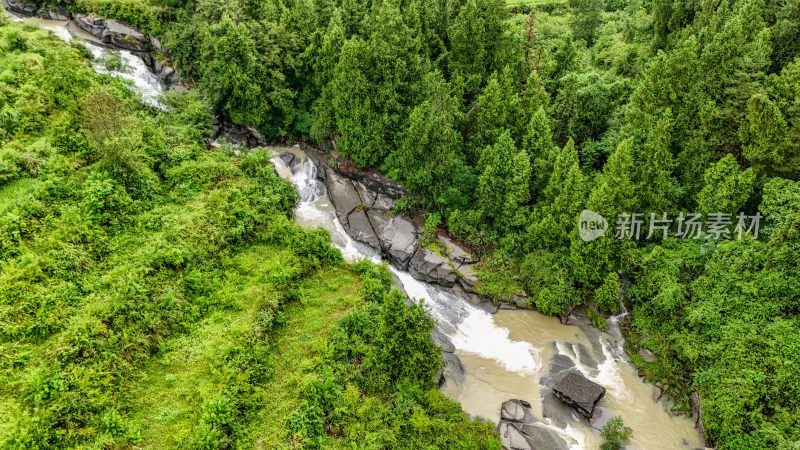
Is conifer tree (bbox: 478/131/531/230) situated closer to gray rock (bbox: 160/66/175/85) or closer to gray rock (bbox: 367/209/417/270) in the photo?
gray rock (bbox: 367/209/417/270)

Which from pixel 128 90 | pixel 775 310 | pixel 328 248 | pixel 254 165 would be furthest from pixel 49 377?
pixel 775 310

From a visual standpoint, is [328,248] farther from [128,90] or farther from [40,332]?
[128,90]

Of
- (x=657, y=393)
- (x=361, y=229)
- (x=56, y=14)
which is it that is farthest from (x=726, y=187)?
(x=56, y=14)

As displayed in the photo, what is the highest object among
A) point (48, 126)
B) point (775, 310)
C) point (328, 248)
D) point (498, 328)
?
point (775, 310)

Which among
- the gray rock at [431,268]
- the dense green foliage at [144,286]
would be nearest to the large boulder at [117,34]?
the dense green foliage at [144,286]

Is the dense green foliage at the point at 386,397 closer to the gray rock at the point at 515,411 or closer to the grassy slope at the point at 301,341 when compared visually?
the grassy slope at the point at 301,341
